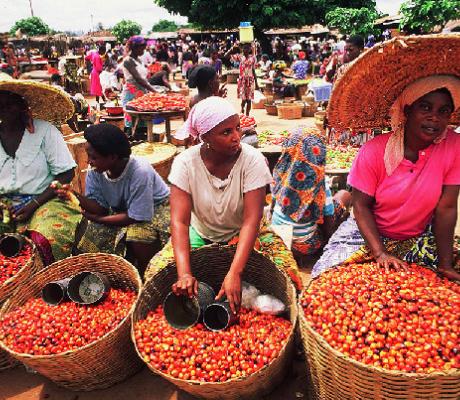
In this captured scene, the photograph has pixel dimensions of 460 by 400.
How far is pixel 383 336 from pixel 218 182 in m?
1.16

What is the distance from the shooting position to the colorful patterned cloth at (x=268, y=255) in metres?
2.41

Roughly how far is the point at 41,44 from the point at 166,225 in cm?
3213

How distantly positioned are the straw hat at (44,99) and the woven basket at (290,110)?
6578mm

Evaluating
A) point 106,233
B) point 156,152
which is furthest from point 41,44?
point 106,233

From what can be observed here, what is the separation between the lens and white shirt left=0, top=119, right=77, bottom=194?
2.96 m

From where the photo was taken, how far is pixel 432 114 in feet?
6.32

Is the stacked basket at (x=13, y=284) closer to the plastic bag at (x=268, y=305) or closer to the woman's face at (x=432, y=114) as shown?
the plastic bag at (x=268, y=305)

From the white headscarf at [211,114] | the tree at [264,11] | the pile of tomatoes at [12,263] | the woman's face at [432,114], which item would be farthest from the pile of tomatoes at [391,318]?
the tree at [264,11]

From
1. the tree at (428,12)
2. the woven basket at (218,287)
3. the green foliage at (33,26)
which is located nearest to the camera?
the woven basket at (218,287)

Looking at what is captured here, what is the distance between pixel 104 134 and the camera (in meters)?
2.58

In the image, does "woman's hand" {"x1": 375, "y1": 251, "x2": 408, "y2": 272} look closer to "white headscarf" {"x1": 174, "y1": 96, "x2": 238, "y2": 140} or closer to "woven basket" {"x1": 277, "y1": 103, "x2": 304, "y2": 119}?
"white headscarf" {"x1": 174, "y1": 96, "x2": 238, "y2": 140}

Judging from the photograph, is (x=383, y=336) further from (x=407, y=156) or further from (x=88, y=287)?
(x=88, y=287)

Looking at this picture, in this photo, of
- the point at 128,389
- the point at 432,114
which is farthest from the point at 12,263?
the point at 432,114

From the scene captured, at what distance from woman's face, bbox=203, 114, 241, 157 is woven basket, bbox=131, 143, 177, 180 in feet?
7.96
